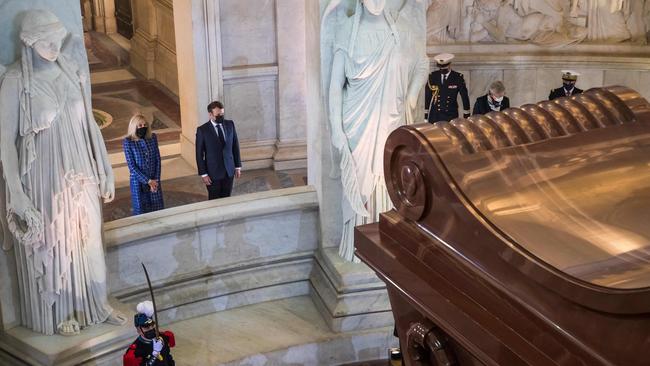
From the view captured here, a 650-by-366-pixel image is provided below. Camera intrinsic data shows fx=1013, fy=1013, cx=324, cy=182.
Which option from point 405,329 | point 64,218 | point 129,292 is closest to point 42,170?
point 64,218

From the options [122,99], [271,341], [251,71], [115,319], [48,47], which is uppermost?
[48,47]

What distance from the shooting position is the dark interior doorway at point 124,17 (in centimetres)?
1562

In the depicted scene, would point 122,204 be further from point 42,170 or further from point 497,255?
point 497,255

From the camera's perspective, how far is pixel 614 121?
2596 millimetres

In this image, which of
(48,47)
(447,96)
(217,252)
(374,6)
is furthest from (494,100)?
(48,47)

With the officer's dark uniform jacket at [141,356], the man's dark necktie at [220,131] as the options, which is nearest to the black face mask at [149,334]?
the officer's dark uniform jacket at [141,356]

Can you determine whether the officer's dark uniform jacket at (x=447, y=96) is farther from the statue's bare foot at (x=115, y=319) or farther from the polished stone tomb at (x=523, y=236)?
the polished stone tomb at (x=523, y=236)

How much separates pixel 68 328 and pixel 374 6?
3011 mm

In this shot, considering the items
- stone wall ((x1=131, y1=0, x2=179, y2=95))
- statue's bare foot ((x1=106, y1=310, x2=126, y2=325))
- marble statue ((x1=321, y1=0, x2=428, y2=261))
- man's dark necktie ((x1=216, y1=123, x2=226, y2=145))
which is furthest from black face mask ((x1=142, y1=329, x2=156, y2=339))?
stone wall ((x1=131, y1=0, x2=179, y2=95))

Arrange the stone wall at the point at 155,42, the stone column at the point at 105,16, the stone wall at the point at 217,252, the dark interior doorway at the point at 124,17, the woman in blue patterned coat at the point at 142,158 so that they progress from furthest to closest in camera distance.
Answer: the stone column at the point at 105,16 < the dark interior doorway at the point at 124,17 < the stone wall at the point at 155,42 < the woman in blue patterned coat at the point at 142,158 < the stone wall at the point at 217,252

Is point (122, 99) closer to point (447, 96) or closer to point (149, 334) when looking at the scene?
point (447, 96)

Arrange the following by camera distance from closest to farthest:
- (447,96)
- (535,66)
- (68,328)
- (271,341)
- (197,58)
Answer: (68,328)
(271,341)
(447,96)
(197,58)
(535,66)

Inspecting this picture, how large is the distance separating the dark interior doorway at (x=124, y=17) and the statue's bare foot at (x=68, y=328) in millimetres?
9259

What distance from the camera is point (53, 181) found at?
6.46 meters
